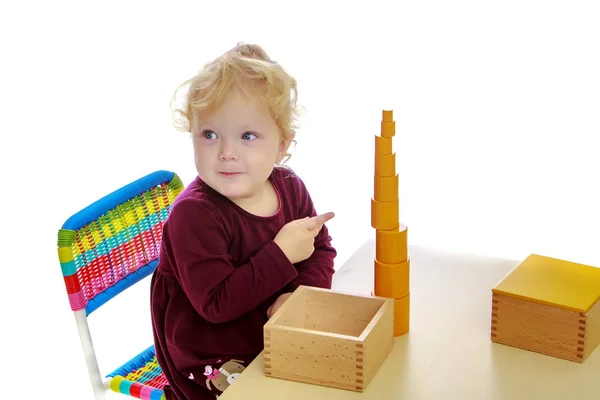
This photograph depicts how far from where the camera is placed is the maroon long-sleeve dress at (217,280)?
1607mm

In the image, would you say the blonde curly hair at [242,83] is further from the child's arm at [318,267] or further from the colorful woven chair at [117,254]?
the colorful woven chair at [117,254]

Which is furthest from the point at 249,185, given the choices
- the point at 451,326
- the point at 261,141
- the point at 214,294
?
the point at 451,326

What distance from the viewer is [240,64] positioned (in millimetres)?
1596

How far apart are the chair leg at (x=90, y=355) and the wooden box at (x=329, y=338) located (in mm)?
591

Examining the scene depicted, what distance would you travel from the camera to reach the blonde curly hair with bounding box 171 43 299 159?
157 cm

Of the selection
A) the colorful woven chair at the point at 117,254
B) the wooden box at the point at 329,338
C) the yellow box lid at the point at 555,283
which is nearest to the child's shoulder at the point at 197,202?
the wooden box at the point at 329,338

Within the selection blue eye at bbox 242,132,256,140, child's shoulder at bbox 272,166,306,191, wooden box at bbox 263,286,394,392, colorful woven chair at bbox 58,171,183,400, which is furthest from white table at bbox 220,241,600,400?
colorful woven chair at bbox 58,171,183,400

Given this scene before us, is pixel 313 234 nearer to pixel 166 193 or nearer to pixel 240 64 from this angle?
pixel 240 64

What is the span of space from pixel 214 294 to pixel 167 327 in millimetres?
166

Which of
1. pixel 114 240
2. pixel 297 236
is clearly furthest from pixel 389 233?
pixel 114 240

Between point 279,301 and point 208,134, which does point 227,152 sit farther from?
point 279,301

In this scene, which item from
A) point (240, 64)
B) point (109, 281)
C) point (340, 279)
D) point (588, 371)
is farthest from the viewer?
point (109, 281)

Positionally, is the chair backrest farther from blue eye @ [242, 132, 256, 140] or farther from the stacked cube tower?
the stacked cube tower

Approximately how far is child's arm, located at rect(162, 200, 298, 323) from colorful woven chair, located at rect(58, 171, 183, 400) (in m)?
0.35
